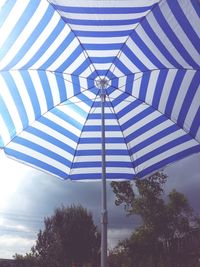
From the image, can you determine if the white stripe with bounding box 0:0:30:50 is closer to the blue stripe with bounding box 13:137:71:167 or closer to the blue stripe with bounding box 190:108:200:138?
the blue stripe with bounding box 13:137:71:167

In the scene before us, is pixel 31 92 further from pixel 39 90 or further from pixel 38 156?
pixel 38 156

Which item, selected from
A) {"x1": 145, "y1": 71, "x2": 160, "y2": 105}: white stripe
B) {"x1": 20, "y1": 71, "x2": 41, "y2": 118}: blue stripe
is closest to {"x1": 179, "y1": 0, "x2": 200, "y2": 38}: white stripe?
{"x1": 145, "y1": 71, "x2": 160, "y2": 105}: white stripe

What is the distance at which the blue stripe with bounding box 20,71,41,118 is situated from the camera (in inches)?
199

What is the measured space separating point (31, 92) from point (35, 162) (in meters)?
1.12

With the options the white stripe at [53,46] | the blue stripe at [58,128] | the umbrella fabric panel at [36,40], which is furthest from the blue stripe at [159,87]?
the white stripe at [53,46]

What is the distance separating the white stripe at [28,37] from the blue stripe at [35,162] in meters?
1.39

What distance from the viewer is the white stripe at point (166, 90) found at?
17.1 feet

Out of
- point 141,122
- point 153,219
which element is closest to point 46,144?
point 141,122

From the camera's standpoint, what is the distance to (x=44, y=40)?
178 inches

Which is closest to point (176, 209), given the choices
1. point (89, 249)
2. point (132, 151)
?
point (89, 249)

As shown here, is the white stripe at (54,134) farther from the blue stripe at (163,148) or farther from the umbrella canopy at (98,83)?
the blue stripe at (163,148)

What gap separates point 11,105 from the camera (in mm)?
5152

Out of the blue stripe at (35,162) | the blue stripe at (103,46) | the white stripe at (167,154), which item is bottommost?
the blue stripe at (35,162)

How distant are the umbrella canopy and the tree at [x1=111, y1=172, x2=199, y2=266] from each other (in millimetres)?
15412
